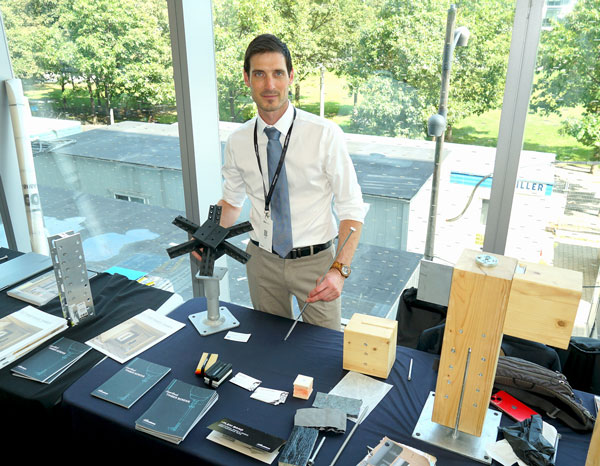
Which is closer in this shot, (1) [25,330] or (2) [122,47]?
(1) [25,330]

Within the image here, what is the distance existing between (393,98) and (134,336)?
176 centimetres

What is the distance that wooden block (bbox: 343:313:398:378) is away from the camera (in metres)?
1.58

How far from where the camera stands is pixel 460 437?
1356 mm

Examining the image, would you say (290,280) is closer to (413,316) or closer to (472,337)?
(413,316)

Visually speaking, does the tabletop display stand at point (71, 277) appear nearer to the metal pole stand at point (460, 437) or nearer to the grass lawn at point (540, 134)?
the metal pole stand at point (460, 437)

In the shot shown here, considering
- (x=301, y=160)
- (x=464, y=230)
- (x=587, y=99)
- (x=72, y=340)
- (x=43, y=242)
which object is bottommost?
(x=43, y=242)

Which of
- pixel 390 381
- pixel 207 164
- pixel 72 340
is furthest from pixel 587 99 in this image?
pixel 72 340

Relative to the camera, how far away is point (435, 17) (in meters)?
2.34


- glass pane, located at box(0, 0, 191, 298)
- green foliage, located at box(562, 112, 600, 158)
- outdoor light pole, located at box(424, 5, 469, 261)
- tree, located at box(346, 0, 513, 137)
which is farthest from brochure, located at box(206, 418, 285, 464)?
glass pane, located at box(0, 0, 191, 298)

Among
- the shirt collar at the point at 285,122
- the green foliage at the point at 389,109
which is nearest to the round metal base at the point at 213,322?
the shirt collar at the point at 285,122

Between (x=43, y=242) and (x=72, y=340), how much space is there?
241 centimetres

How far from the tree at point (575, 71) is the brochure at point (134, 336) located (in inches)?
75.8

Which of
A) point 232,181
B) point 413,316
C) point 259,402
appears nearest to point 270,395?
point 259,402

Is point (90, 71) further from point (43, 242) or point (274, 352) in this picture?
point (274, 352)
